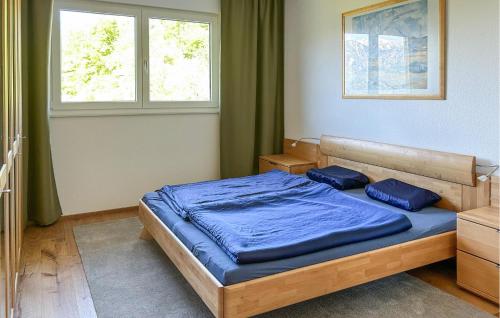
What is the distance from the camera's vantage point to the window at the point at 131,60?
400 cm

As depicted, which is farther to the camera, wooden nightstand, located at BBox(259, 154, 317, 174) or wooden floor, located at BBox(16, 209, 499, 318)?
wooden nightstand, located at BBox(259, 154, 317, 174)

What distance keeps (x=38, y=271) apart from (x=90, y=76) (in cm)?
200

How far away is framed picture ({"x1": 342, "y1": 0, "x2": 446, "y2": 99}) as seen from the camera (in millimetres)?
3152

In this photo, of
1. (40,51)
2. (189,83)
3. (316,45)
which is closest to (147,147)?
(189,83)

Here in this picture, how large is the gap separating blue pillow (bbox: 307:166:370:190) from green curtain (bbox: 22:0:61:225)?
2.46 metres

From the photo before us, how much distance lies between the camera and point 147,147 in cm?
443

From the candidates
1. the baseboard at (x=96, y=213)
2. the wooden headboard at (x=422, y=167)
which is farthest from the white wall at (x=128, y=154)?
the wooden headboard at (x=422, y=167)

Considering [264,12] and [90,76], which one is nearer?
[90,76]

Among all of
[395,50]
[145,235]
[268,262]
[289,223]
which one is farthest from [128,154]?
[395,50]

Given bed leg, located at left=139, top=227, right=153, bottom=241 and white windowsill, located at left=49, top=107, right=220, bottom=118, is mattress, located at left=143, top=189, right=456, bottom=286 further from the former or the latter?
white windowsill, located at left=49, top=107, right=220, bottom=118

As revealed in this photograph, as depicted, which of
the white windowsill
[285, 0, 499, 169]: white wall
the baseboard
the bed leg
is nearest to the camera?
[285, 0, 499, 169]: white wall

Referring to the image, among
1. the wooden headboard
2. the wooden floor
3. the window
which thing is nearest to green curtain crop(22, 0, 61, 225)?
the window

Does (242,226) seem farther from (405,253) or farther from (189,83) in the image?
(189,83)

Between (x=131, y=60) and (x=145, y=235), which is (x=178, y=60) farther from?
(x=145, y=235)
